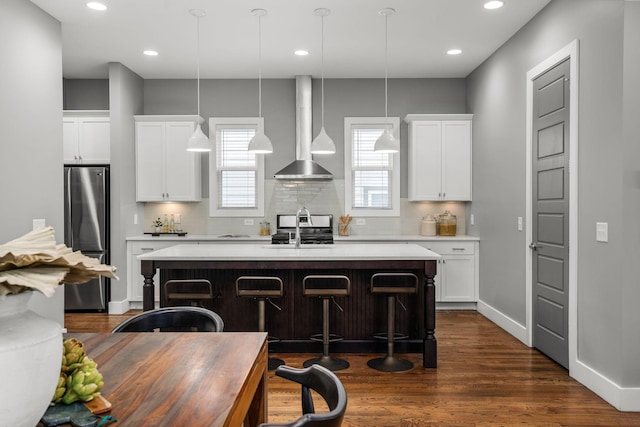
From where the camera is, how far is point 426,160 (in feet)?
20.5

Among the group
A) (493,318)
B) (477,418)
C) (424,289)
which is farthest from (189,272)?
(493,318)

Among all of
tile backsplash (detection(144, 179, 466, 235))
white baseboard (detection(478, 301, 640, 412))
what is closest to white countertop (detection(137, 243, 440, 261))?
white baseboard (detection(478, 301, 640, 412))

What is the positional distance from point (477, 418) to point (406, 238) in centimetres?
323

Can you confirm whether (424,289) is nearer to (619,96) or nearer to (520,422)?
(520,422)

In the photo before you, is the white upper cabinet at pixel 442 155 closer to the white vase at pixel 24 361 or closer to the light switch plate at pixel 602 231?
the light switch plate at pixel 602 231

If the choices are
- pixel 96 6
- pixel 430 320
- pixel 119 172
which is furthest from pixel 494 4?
pixel 119 172

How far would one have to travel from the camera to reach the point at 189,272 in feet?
13.9

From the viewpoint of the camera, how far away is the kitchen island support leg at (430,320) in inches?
152

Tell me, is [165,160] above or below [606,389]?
above

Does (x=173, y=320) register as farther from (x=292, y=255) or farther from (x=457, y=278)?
(x=457, y=278)

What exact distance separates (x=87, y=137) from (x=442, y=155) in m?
4.53

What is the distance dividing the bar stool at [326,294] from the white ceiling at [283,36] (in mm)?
2396

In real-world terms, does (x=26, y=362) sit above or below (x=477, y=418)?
above

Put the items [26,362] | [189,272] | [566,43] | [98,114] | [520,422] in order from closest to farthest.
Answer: [26,362] < [520,422] < [566,43] < [189,272] < [98,114]
